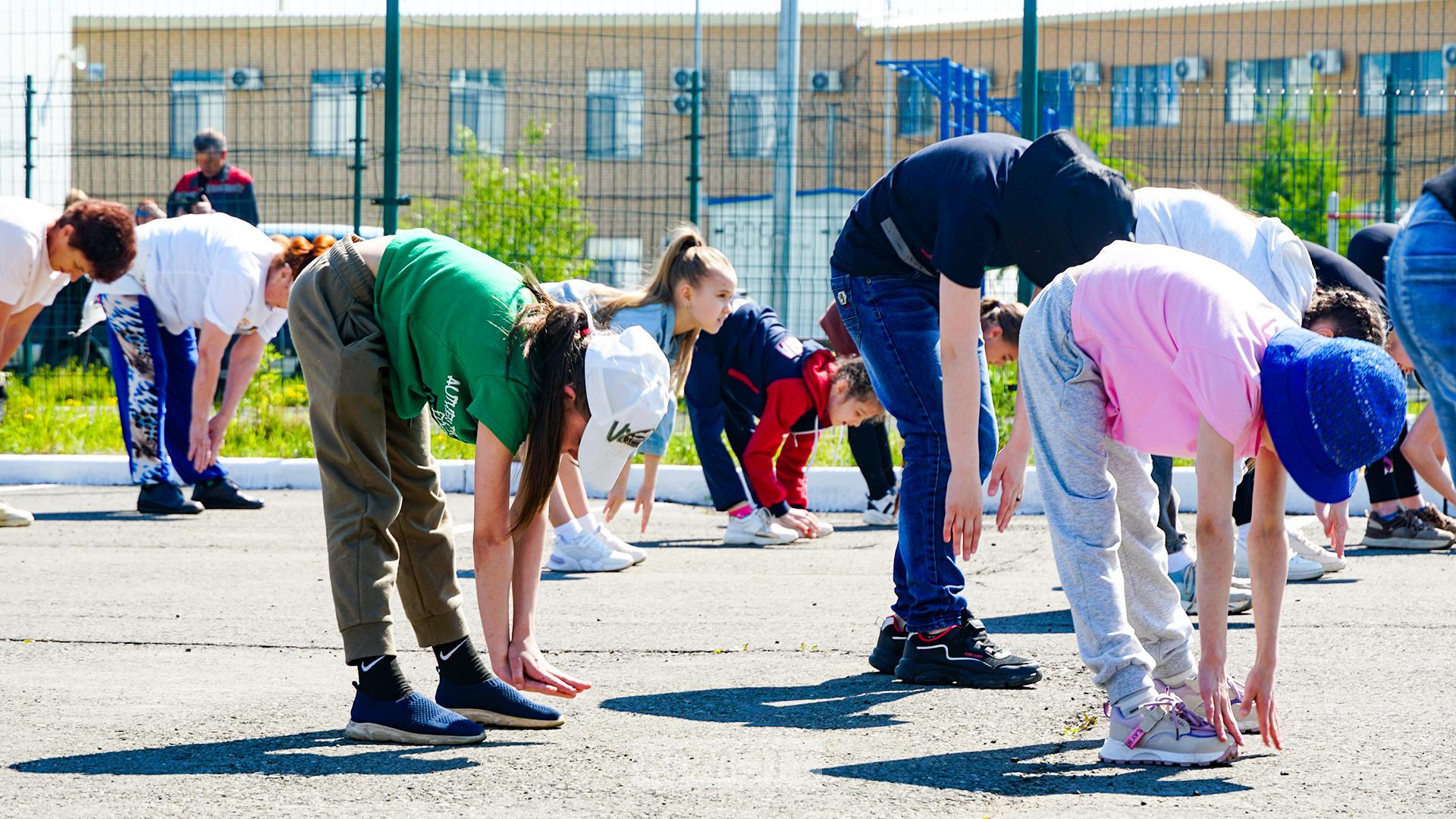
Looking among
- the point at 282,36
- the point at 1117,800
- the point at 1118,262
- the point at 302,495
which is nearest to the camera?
the point at 1117,800

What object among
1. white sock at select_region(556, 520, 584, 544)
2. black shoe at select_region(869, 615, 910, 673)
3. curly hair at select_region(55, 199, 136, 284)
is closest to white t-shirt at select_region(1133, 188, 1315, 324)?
black shoe at select_region(869, 615, 910, 673)

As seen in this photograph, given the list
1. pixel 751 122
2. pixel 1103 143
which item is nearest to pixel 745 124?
pixel 751 122

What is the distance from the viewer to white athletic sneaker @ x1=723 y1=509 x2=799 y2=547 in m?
7.38

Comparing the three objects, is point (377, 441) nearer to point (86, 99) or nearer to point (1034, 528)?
point (1034, 528)

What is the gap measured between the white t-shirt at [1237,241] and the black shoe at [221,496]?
528cm

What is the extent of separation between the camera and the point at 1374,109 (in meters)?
10.5

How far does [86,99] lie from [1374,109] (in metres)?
9.43

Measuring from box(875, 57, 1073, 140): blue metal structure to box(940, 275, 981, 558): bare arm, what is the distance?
220 inches

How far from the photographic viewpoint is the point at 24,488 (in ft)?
30.1

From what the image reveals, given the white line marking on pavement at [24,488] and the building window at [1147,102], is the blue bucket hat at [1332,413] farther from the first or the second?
the white line marking on pavement at [24,488]

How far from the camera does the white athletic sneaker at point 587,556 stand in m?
6.44

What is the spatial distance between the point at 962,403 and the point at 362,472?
1.49 meters

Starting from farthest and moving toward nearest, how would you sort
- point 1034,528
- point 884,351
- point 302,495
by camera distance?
point 302,495 → point 1034,528 → point 884,351

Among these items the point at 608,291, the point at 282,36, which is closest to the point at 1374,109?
the point at 608,291
